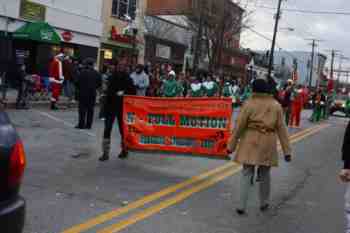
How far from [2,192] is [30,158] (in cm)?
549

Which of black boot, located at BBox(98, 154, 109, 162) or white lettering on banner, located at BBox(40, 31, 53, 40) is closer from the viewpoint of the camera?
black boot, located at BBox(98, 154, 109, 162)

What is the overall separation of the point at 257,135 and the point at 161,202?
141cm

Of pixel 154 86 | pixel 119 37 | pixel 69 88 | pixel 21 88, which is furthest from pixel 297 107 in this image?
pixel 119 37

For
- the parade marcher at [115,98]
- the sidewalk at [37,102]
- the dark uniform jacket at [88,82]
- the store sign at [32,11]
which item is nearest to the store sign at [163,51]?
the store sign at [32,11]

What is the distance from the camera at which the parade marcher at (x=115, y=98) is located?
29.3ft

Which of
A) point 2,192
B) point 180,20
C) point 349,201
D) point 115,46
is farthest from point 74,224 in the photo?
point 180,20

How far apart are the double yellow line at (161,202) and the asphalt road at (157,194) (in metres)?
0.01

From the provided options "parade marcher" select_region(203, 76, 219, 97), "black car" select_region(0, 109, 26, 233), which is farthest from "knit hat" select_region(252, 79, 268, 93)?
"parade marcher" select_region(203, 76, 219, 97)

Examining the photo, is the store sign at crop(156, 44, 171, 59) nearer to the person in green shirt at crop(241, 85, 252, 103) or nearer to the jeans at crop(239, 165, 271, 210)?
the person in green shirt at crop(241, 85, 252, 103)

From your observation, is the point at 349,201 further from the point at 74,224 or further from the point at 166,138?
the point at 166,138

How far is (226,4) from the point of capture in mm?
34938

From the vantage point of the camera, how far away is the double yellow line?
213 inches

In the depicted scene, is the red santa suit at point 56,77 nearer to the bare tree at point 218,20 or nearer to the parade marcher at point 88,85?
the parade marcher at point 88,85

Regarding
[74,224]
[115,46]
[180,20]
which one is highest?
[180,20]
